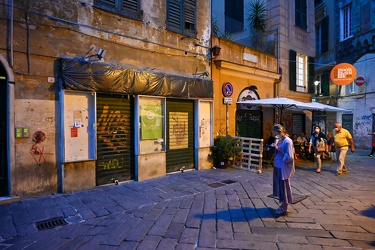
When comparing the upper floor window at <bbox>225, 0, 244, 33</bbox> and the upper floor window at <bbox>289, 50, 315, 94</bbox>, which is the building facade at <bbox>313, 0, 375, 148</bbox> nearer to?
the upper floor window at <bbox>289, 50, 315, 94</bbox>

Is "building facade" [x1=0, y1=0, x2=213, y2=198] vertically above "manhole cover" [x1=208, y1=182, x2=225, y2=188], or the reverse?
"building facade" [x1=0, y1=0, x2=213, y2=198]

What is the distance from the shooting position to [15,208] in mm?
5082

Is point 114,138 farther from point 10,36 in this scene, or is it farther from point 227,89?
point 227,89

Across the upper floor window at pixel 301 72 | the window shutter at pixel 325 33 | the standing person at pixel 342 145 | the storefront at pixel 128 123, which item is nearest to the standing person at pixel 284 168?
the storefront at pixel 128 123

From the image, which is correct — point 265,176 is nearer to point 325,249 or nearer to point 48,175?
point 325,249

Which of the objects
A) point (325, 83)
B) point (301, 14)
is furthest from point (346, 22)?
point (301, 14)

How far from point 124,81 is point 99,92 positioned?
749mm

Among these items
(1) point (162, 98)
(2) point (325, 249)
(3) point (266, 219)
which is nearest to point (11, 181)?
(1) point (162, 98)

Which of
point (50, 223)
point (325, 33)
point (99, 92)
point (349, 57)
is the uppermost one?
point (325, 33)

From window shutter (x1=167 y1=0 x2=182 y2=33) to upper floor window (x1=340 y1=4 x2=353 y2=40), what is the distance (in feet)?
54.0

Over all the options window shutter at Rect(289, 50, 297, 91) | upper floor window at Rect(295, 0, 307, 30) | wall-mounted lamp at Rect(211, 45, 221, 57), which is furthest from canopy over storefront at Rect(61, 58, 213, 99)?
upper floor window at Rect(295, 0, 307, 30)

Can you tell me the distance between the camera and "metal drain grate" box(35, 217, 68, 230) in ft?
14.3

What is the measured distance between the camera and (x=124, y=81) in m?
7.04

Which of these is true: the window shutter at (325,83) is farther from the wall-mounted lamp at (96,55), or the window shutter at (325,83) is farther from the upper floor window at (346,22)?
the wall-mounted lamp at (96,55)
